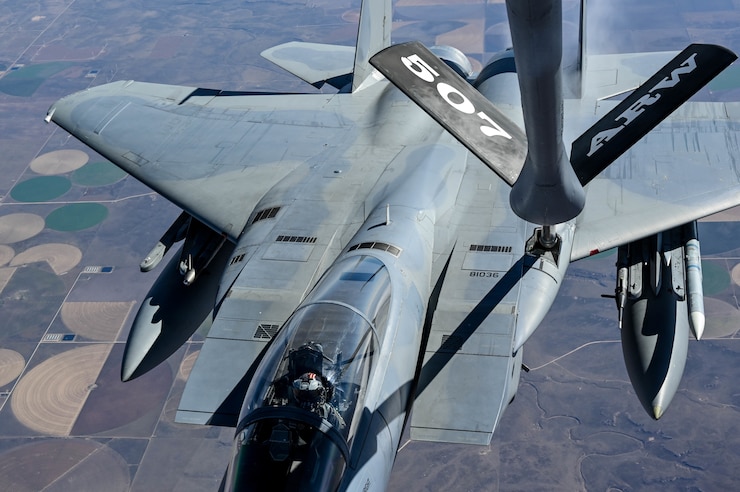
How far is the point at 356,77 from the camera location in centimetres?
1938

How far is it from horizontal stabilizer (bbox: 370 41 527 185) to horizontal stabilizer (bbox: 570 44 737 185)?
1.21 metres

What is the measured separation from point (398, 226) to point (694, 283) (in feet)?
18.1

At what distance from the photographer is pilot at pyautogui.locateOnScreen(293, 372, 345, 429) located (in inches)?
360

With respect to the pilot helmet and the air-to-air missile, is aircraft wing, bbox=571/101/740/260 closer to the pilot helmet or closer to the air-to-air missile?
the air-to-air missile

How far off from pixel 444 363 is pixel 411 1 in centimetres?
6032

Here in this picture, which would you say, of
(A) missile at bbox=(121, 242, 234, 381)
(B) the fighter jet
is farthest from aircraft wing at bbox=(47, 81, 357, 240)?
(A) missile at bbox=(121, 242, 234, 381)

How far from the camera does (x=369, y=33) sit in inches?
762

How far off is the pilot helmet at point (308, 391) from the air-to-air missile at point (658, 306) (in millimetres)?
7163

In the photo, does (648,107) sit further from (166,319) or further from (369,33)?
(369,33)

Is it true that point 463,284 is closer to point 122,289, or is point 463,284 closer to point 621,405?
point 621,405

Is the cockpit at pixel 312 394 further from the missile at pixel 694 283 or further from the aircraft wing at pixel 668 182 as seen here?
the missile at pixel 694 283

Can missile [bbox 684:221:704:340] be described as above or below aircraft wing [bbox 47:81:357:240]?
below

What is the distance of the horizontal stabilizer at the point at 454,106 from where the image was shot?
9438 mm

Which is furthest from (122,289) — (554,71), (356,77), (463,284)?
(554,71)
